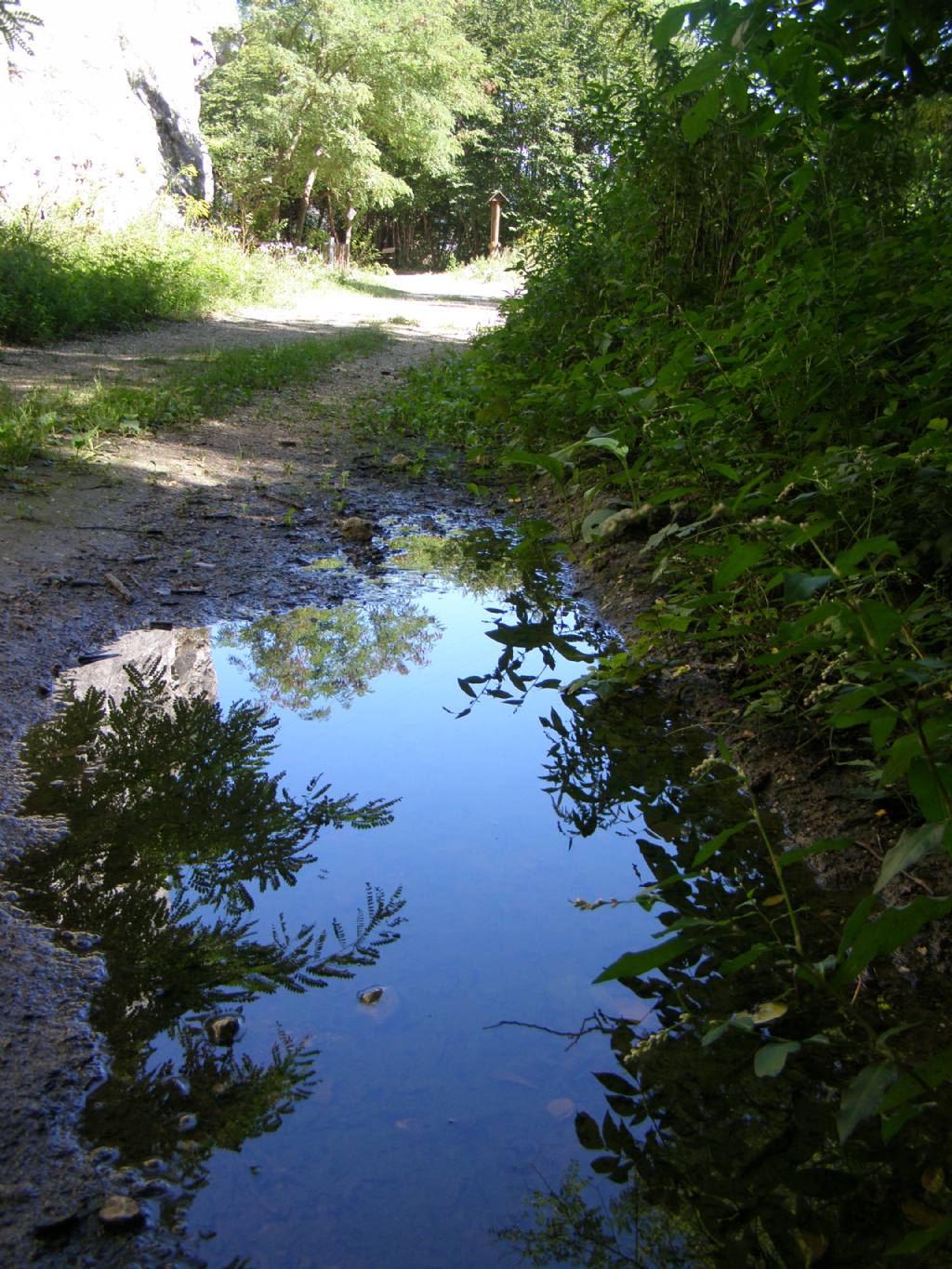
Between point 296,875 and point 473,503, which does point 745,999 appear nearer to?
point 296,875

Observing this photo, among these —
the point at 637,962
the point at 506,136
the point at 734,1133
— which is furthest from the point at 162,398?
the point at 506,136

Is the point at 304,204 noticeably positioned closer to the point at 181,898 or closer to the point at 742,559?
the point at 181,898

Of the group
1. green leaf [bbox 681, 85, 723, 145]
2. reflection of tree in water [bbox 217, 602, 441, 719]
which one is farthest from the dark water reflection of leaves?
green leaf [bbox 681, 85, 723, 145]

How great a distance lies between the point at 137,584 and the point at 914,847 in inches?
126

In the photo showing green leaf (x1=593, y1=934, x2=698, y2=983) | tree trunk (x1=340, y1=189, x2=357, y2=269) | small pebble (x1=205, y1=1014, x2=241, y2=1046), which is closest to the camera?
green leaf (x1=593, y1=934, x2=698, y2=983)

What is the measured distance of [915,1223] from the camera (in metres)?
1.25

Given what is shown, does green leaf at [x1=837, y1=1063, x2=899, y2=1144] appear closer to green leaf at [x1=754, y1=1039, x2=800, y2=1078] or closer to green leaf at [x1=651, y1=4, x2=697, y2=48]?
green leaf at [x1=754, y1=1039, x2=800, y2=1078]

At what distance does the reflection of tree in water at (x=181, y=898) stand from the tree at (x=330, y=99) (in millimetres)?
23400

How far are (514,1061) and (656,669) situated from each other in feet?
5.13

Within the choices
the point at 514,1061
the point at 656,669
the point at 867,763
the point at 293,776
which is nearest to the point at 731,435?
the point at 656,669

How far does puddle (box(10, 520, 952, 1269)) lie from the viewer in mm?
1328

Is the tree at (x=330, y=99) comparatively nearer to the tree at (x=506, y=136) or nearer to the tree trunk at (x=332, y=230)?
the tree trunk at (x=332, y=230)

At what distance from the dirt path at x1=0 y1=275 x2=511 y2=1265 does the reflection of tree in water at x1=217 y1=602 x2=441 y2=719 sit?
7.1 inches

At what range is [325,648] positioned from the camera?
3324 millimetres
